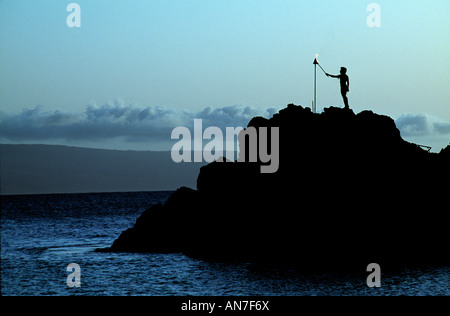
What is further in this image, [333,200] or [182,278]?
[333,200]

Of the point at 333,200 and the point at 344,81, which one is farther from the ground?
the point at 344,81

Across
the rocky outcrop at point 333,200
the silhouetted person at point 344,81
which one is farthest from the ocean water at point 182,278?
the silhouetted person at point 344,81

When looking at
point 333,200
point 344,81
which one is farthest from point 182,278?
point 344,81

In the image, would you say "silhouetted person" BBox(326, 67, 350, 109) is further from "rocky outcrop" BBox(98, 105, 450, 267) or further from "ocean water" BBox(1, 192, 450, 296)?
"ocean water" BBox(1, 192, 450, 296)

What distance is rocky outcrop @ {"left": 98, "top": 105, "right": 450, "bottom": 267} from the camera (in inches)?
1731

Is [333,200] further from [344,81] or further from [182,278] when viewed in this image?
[182,278]

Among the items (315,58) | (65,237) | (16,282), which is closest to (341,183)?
(315,58)

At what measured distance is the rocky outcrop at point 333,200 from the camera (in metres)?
44.0

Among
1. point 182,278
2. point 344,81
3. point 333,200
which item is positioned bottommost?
point 182,278

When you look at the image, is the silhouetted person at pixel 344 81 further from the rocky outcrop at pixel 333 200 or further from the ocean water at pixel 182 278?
the ocean water at pixel 182 278

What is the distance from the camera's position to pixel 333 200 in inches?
1752

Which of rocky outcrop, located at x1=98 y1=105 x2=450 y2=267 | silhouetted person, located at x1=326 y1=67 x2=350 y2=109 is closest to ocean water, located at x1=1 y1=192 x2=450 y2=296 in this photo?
rocky outcrop, located at x1=98 y1=105 x2=450 y2=267
